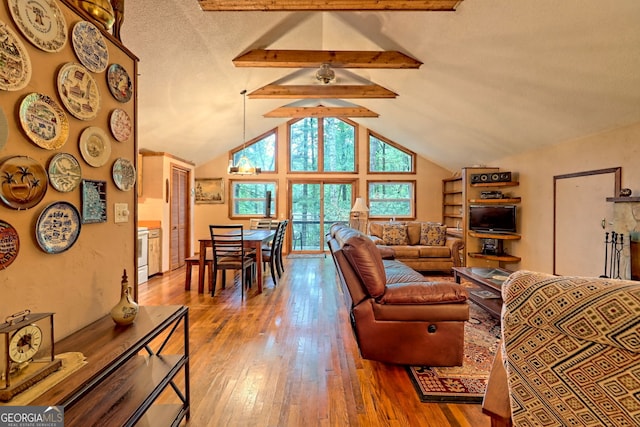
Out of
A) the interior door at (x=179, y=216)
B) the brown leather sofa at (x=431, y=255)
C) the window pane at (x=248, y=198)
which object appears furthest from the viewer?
the window pane at (x=248, y=198)

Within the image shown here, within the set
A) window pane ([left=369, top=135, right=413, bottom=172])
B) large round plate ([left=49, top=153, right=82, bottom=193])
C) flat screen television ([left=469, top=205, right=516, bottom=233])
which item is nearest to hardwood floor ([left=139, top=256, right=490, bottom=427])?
large round plate ([left=49, top=153, right=82, bottom=193])

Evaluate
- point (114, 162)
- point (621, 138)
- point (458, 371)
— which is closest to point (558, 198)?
point (621, 138)

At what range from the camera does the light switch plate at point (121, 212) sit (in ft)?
5.37

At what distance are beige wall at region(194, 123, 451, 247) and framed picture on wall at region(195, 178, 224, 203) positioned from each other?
11cm

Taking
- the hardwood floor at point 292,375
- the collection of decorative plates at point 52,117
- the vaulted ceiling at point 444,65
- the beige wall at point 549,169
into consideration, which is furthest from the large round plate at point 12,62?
the beige wall at point 549,169

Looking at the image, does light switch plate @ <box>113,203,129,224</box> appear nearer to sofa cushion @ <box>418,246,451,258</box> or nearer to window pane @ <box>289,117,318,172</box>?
sofa cushion @ <box>418,246,451,258</box>

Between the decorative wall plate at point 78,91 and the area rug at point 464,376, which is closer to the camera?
the decorative wall plate at point 78,91

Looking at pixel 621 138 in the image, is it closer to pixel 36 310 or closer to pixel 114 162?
pixel 114 162

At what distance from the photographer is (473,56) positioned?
3422mm

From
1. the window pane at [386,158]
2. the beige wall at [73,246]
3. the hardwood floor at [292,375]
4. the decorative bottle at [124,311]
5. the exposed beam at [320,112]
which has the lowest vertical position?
the hardwood floor at [292,375]

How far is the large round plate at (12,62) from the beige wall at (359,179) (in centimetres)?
682

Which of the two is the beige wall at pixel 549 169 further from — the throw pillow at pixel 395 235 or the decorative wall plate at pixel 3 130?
the decorative wall plate at pixel 3 130
